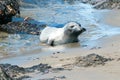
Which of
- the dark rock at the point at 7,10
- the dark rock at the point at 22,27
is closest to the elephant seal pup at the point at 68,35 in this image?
the dark rock at the point at 22,27

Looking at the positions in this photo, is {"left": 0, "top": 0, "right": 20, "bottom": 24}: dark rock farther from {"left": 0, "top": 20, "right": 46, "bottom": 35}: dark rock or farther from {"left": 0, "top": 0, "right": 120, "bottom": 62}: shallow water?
{"left": 0, "top": 0, "right": 120, "bottom": 62}: shallow water

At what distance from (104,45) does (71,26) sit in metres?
1.40

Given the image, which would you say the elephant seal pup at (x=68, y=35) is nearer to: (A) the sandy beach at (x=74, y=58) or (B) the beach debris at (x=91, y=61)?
(A) the sandy beach at (x=74, y=58)

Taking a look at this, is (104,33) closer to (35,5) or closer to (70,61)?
(70,61)

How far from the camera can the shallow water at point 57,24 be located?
361 inches

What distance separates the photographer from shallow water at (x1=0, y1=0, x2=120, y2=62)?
9173 mm

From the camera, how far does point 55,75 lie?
5496mm

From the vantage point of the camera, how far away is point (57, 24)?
41.5 ft

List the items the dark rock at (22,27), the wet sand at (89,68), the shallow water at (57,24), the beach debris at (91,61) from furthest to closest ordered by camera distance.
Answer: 1. the dark rock at (22,27)
2. the shallow water at (57,24)
3. the beach debris at (91,61)
4. the wet sand at (89,68)

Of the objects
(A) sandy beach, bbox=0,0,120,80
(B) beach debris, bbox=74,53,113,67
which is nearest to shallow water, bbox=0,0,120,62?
(A) sandy beach, bbox=0,0,120,80

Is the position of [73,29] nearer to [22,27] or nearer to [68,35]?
[68,35]

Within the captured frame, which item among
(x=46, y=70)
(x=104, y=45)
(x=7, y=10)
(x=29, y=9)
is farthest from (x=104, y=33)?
(x=29, y=9)

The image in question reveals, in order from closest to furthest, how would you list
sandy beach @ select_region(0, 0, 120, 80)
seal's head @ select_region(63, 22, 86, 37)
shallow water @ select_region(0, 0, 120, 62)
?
sandy beach @ select_region(0, 0, 120, 80), shallow water @ select_region(0, 0, 120, 62), seal's head @ select_region(63, 22, 86, 37)

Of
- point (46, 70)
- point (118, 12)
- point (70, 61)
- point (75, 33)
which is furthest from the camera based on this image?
point (118, 12)
